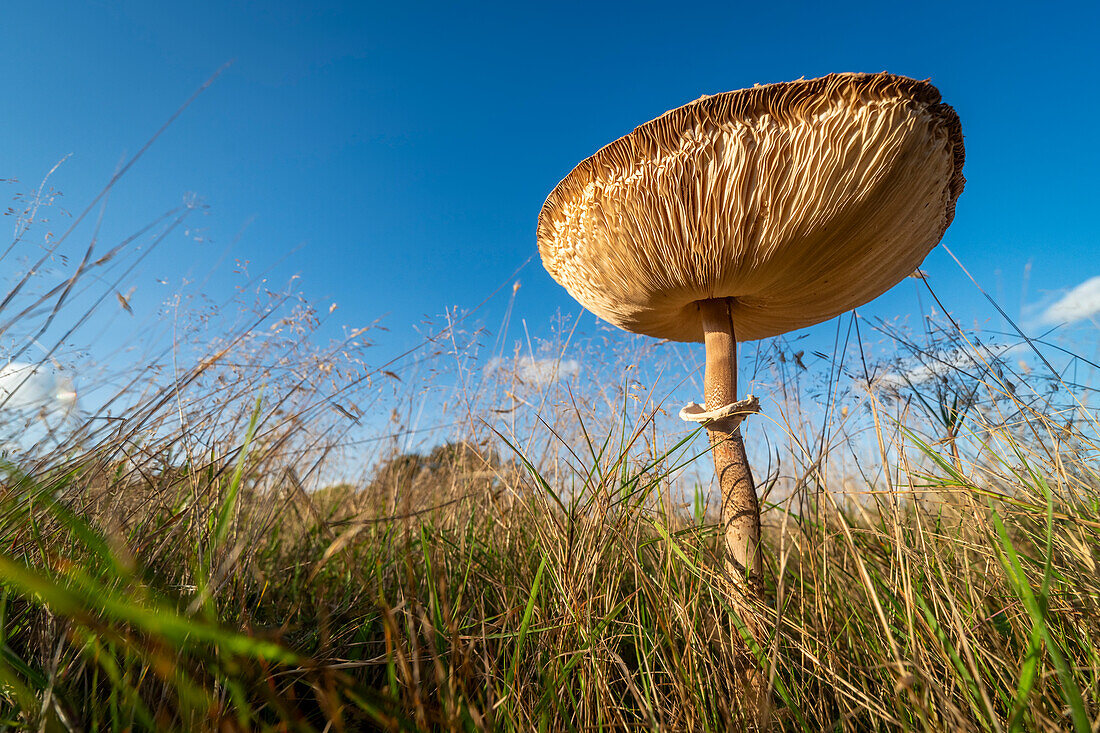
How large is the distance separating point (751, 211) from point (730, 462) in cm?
88

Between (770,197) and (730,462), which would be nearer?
(770,197)

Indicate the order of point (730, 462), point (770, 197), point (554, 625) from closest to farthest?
point (554, 625), point (770, 197), point (730, 462)

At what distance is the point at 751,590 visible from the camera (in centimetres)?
141

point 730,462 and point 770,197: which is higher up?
point 770,197

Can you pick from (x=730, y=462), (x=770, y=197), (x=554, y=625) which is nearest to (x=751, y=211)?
(x=770, y=197)

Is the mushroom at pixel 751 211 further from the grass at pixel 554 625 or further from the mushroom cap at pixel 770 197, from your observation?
the grass at pixel 554 625

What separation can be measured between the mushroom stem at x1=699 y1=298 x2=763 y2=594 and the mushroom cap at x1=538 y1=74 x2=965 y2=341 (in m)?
0.16

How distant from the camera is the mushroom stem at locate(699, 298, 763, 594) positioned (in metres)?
1.54

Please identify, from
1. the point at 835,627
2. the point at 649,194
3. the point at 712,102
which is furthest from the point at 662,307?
the point at 835,627

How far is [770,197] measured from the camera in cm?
148

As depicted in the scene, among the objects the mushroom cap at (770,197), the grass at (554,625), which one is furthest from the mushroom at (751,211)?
the grass at (554,625)

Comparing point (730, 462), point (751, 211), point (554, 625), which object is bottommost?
point (554, 625)

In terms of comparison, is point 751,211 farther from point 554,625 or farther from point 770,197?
point 554,625

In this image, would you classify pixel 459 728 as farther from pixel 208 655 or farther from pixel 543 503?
pixel 543 503
